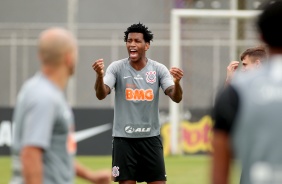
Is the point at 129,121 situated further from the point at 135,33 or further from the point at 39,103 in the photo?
the point at 39,103

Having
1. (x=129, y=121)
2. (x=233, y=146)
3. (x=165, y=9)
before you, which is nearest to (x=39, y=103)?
(x=233, y=146)

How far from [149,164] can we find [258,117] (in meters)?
6.56

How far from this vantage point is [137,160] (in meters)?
11.1

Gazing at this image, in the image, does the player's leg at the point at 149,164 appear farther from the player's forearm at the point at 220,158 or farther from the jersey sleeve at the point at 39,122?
the player's forearm at the point at 220,158

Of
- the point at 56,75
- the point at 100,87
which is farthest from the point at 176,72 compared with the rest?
the point at 56,75

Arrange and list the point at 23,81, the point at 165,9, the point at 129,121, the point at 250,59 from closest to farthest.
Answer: the point at 250,59
the point at 129,121
the point at 23,81
the point at 165,9

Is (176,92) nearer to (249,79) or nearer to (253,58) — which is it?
(253,58)

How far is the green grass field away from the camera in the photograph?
1731 cm

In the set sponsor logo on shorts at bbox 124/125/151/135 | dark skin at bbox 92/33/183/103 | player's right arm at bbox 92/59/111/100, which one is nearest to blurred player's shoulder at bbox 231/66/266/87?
player's right arm at bbox 92/59/111/100

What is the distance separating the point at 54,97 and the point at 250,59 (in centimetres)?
416

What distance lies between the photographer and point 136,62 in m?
11.4

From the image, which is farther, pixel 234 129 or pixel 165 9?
pixel 165 9

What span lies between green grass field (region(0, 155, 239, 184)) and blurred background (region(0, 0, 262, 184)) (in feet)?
0.44

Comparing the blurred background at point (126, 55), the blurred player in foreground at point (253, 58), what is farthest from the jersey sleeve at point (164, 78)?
the blurred background at point (126, 55)
